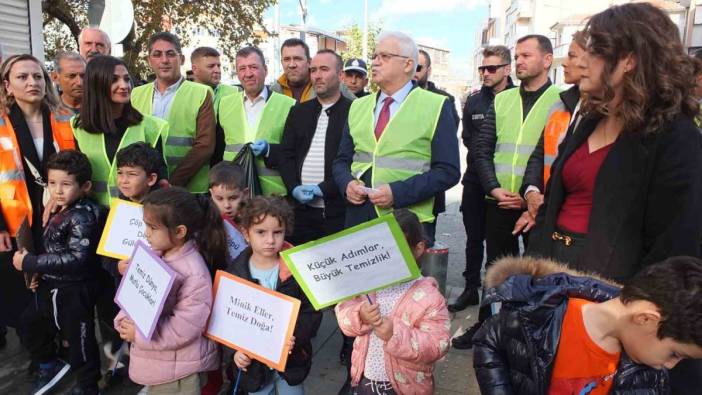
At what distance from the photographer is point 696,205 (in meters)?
1.74

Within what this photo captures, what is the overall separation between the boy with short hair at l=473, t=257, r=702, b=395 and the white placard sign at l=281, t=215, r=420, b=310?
350 millimetres

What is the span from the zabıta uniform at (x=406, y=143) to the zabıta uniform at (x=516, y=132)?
690 mm

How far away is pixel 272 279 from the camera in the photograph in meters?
2.51

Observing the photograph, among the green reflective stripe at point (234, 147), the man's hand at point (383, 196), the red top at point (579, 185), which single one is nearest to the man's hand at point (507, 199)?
the man's hand at point (383, 196)

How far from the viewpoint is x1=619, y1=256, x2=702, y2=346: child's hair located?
1.35 meters

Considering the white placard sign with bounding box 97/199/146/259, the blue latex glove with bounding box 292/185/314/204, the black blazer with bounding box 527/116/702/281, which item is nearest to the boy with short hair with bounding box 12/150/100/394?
the white placard sign with bounding box 97/199/146/259

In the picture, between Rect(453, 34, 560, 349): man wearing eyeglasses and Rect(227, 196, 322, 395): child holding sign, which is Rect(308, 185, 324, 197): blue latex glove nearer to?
Rect(227, 196, 322, 395): child holding sign

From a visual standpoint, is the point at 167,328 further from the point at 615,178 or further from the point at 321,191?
the point at 615,178

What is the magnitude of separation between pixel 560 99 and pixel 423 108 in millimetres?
957

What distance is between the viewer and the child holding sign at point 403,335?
2.08 metres

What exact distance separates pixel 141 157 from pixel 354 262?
5.45 feet

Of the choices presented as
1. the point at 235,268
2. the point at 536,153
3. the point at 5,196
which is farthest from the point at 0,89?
the point at 536,153

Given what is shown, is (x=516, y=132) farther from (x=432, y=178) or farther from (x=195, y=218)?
(x=195, y=218)

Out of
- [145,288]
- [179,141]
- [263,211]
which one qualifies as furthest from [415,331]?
[179,141]
